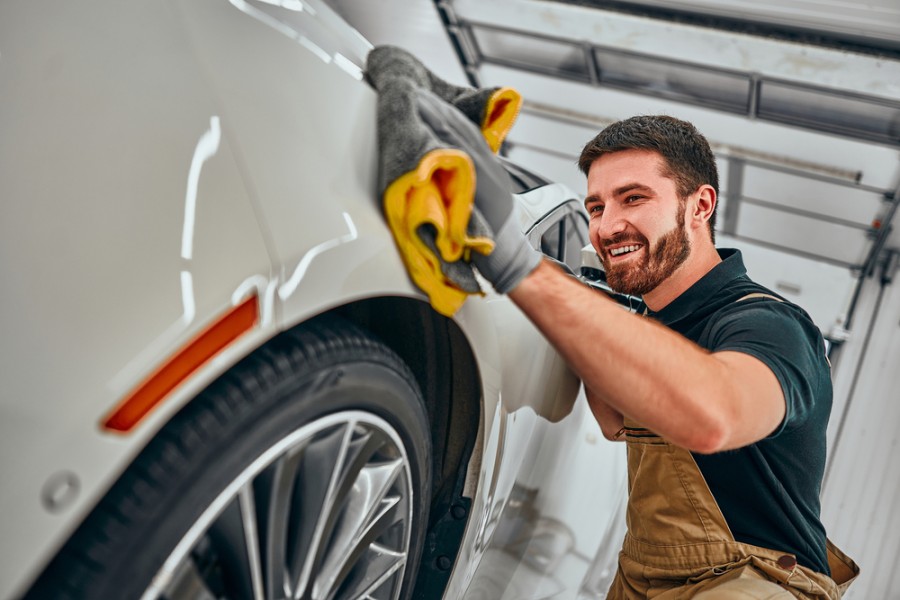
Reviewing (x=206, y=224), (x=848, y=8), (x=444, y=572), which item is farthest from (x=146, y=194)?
(x=848, y=8)

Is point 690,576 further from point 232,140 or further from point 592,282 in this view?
point 232,140

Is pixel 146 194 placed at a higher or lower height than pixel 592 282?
lower

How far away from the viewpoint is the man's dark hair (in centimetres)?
158

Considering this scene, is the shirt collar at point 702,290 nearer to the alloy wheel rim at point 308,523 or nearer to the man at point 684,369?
the man at point 684,369

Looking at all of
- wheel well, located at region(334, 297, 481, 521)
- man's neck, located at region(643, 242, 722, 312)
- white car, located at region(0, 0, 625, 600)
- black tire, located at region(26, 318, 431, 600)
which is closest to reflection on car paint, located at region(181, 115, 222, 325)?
white car, located at region(0, 0, 625, 600)

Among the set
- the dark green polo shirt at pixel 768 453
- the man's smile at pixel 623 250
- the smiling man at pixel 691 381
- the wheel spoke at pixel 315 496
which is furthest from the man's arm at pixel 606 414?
the wheel spoke at pixel 315 496

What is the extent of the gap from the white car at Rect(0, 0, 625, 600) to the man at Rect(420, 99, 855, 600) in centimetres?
17

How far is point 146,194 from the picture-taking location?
0.67m

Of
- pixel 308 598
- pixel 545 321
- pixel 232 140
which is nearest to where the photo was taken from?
pixel 232 140

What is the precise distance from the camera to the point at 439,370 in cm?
118

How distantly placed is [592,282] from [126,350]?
4.17 ft

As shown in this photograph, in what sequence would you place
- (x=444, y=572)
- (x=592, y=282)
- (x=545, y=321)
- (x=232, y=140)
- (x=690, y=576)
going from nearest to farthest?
(x=232, y=140)
(x=545, y=321)
(x=444, y=572)
(x=690, y=576)
(x=592, y=282)

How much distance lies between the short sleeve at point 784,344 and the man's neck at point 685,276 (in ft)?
0.67

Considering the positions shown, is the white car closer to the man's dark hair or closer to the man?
the man
